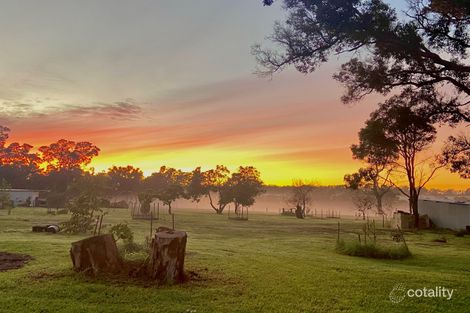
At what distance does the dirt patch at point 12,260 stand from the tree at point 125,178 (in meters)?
95.6

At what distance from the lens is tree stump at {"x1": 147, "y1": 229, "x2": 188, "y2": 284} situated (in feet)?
38.0

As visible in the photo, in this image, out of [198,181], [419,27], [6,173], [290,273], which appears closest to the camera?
[290,273]

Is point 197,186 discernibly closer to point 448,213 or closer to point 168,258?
point 448,213

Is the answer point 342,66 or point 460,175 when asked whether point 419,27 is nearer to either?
point 342,66

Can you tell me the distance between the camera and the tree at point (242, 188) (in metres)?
78.8

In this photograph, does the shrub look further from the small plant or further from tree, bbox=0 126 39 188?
→ tree, bbox=0 126 39 188

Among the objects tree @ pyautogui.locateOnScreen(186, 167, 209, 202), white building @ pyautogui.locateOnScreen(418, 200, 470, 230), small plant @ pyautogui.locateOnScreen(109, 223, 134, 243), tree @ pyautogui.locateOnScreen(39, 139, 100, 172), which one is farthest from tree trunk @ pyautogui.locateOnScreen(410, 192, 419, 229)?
tree @ pyautogui.locateOnScreen(39, 139, 100, 172)

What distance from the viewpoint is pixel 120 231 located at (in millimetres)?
16297

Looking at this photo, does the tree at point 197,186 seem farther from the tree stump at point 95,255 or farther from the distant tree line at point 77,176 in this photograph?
the tree stump at point 95,255

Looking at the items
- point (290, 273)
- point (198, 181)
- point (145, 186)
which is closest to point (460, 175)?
point (290, 273)

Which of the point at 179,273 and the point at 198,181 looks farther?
the point at 198,181

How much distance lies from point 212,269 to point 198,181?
78147mm
